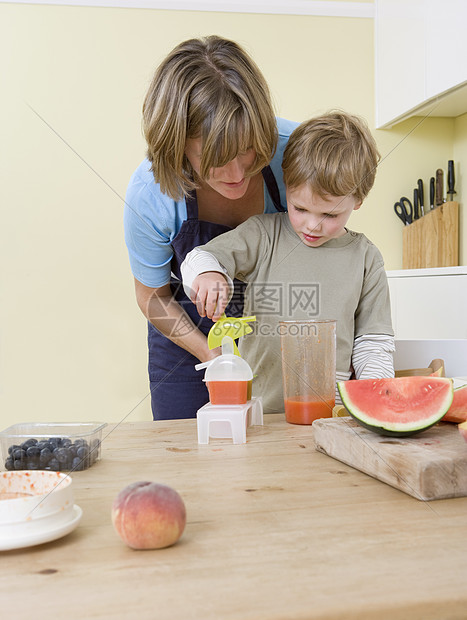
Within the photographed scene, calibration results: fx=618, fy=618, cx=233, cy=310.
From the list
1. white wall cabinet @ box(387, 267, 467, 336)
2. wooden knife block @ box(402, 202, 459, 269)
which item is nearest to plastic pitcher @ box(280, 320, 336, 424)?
white wall cabinet @ box(387, 267, 467, 336)

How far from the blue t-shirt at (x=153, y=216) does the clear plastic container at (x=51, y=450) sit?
2.37 ft

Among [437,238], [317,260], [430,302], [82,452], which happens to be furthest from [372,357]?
[437,238]

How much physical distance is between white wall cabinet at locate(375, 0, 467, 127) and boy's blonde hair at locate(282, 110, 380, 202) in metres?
1.24

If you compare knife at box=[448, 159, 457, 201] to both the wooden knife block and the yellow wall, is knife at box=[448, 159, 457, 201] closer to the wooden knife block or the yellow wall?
the wooden knife block

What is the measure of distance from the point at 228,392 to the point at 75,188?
6.76 ft

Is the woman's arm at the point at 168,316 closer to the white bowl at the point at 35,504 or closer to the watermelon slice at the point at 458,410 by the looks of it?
the watermelon slice at the point at 458,410

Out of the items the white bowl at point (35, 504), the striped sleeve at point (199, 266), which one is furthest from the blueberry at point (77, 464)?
the striped sleeve at point (199, 266)

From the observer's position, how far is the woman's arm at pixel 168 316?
1.62m

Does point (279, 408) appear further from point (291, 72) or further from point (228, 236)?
point (291, 72)

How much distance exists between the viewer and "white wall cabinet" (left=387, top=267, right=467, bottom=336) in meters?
2.46

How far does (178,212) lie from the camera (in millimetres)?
1514

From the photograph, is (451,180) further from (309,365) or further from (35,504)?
(35,504)

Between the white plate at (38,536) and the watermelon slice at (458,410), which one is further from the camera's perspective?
the watermelon slice at (458,410)

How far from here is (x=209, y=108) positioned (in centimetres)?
118
